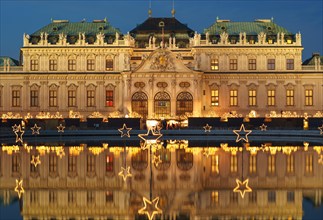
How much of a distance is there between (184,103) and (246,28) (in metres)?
15.0

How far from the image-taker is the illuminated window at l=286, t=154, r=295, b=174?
24155 millimetres

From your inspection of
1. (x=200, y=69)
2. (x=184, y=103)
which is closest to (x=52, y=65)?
(x=184, y=103)

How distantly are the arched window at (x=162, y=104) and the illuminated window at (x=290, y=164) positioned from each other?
39007 mm

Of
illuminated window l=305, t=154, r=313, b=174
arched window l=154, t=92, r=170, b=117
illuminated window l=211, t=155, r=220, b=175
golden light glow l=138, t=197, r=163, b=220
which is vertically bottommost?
golden light glow l=138, t=197, r=163, b=220

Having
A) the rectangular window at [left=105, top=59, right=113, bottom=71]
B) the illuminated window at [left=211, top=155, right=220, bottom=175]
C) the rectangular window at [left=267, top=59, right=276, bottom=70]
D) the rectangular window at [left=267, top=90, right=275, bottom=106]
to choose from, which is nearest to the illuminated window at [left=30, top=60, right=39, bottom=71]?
the rectangular window at [left=105, top=59, right=113, bottom=71]

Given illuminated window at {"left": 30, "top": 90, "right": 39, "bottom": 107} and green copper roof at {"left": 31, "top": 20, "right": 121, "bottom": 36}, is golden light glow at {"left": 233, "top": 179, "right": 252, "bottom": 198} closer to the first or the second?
illuminated window at {"left": 30, "top": 90, "right": 39, "bottom": 107}

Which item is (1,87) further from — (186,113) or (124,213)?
(124,213)

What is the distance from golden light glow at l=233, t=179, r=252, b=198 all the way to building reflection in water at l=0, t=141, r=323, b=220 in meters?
0.20

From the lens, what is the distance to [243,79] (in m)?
72.8

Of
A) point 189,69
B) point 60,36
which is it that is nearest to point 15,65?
point 60,36

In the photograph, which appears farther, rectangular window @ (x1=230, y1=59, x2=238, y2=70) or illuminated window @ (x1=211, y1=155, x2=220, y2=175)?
rectangular window @ (x1=230, y1=59, x2=238, y2=70)

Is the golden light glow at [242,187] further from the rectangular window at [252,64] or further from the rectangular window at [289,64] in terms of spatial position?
the rectangular window at [289,64]

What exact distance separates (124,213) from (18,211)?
3.14 m

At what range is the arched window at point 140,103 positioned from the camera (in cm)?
6969
